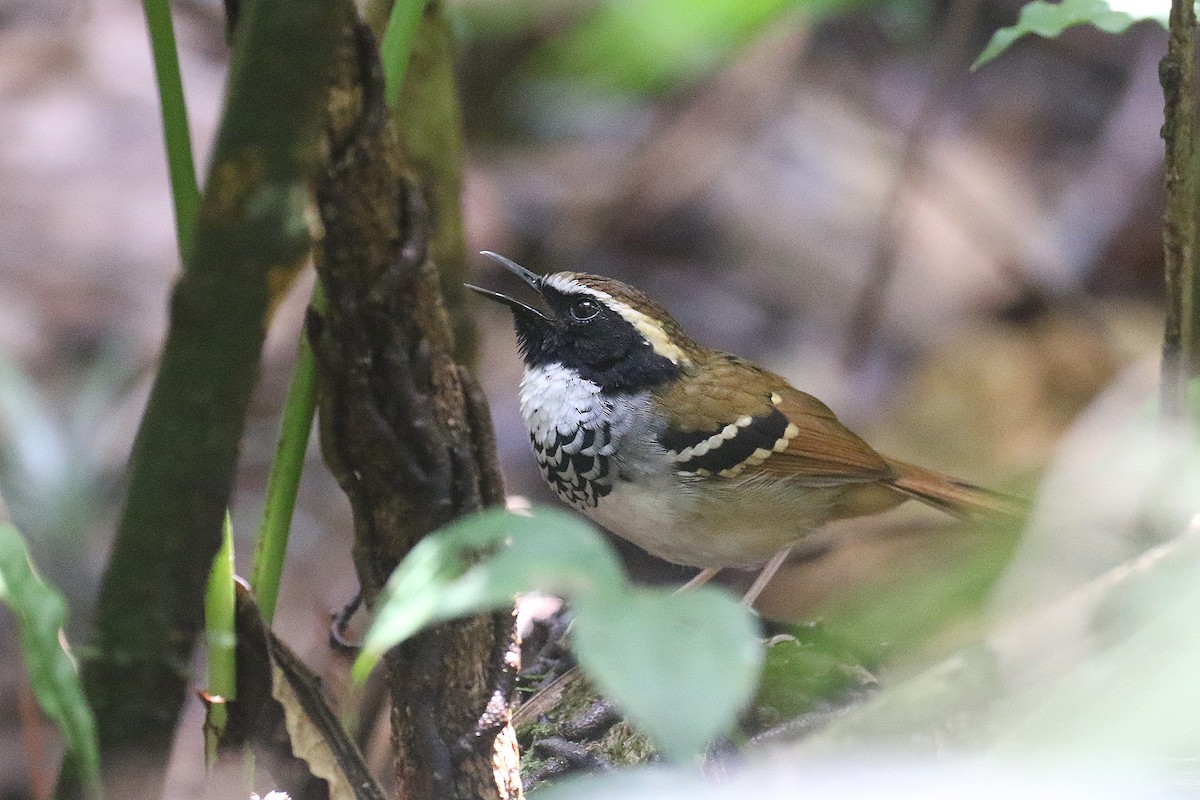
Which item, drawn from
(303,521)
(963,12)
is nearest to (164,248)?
(303,521)

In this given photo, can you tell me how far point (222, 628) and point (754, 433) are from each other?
6.04 ft

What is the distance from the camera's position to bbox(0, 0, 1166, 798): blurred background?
5.08 meters

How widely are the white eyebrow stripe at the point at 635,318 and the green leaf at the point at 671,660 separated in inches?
89.9

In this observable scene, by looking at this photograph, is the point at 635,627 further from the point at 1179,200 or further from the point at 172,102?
the point at 1179,200

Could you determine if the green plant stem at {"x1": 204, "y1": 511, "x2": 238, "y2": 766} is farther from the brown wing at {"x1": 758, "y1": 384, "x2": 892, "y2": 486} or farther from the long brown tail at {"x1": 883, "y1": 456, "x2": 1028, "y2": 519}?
the long brown tail at {"x1": 883, "y1": 456, "x2": 1028, "y2": 519}

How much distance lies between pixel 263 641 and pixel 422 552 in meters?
0.71

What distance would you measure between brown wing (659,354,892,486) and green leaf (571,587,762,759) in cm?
217

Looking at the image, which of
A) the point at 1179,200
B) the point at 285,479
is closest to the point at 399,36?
the point at 285,479

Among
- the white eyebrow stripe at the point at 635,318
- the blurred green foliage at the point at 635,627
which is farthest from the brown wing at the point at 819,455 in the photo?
the blurred green foliage at the point at 635,627

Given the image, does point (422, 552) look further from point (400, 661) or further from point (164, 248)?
point (164, 248)

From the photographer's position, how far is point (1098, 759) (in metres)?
1.00

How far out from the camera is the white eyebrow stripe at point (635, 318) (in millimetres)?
3367

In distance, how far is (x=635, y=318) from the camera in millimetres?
3393

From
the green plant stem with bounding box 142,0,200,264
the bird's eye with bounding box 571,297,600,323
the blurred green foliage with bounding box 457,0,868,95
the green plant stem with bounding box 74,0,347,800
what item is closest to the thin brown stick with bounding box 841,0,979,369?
the blurred green foliage with bounding box 457,0,868,95
